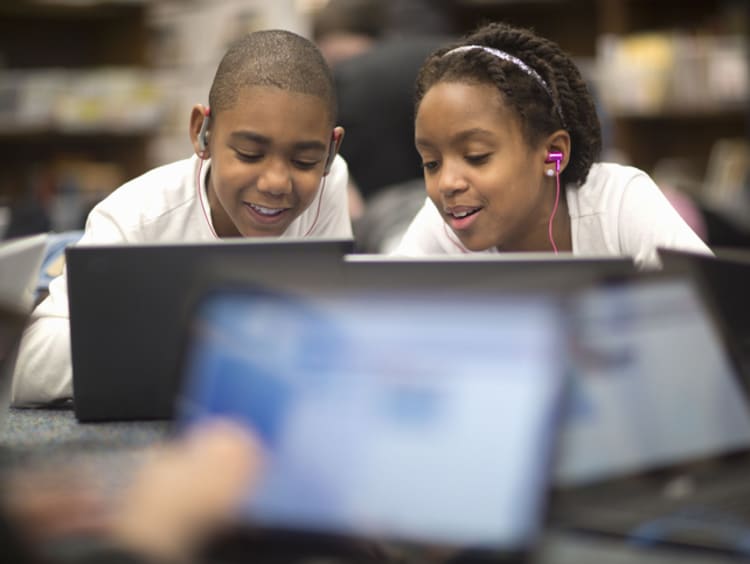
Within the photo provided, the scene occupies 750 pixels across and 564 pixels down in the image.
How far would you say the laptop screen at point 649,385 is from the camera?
71 cm

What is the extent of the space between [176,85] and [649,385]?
3489 millimetres

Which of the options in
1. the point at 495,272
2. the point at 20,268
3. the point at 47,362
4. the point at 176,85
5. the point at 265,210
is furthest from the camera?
the point at 176,85

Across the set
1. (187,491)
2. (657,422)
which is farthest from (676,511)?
(187,491)

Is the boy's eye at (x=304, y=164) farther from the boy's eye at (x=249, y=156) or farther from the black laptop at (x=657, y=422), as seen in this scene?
the black laptop at (x=657, y=422)

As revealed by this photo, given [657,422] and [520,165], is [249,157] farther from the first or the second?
[657,422]

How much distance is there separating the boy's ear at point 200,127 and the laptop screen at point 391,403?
94cm

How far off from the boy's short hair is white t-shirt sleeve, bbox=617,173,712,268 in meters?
0.47

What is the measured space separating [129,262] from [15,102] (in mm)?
3355

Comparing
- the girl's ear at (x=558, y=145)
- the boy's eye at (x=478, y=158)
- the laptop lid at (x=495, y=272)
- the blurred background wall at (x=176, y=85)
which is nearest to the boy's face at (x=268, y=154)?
the boy's eye at (x=478, y=158)

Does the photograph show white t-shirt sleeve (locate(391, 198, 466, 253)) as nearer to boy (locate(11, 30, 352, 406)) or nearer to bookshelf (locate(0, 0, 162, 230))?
boy (locate(11, 30, 352, 406))

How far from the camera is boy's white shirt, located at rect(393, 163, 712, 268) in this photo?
1385 millimetres

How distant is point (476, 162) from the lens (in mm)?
1418

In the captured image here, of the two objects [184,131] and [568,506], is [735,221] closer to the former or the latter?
[184,131]

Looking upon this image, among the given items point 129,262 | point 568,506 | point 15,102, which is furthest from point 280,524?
point 15,102
